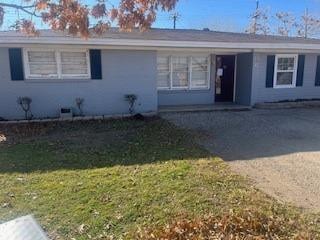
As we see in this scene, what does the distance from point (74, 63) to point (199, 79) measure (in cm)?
554

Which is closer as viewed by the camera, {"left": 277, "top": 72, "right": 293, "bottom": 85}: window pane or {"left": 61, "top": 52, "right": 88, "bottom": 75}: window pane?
{"left": 61, "top": 52, "right": 88, "bottom": 75}: window pane

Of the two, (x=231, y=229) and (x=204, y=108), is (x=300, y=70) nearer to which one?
(x=204, y=108)

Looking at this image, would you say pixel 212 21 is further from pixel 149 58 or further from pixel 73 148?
pixel 73 148

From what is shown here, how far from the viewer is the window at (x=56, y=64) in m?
11.2

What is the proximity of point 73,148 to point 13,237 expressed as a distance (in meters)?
4.51

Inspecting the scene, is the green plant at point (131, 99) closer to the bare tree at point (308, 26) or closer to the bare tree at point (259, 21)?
the bare tree at point (259, 21)

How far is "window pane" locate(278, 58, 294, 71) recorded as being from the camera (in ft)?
47.7

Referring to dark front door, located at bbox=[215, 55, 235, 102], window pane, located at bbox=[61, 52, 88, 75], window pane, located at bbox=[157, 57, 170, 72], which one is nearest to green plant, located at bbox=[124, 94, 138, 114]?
window pane, located at bbox=[61, 52, 88, 75]

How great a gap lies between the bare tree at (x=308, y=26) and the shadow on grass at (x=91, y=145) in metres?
32.6

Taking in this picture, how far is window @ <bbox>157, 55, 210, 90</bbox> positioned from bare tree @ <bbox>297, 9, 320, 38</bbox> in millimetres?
27770

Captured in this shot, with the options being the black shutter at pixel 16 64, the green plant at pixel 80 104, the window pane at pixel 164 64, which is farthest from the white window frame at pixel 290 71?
the black shutter at pixel 16 64

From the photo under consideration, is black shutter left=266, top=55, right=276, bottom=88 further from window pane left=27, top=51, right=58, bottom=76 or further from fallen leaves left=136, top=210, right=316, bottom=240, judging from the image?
fallen leaves left=136, top=210, right=316, bottom=240

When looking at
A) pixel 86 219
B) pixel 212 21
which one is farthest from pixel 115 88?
pixel 212 21

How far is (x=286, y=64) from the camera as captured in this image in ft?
48.2
